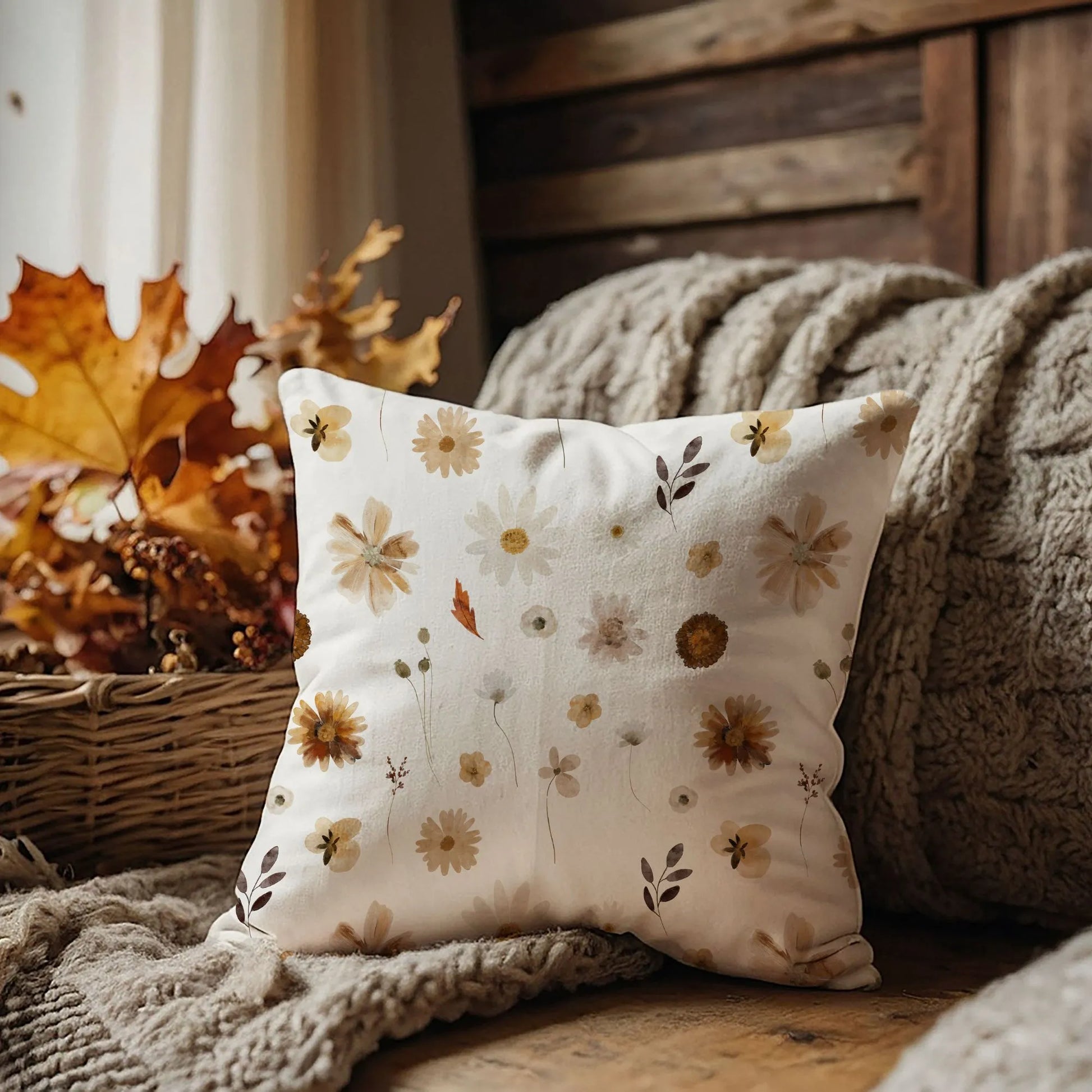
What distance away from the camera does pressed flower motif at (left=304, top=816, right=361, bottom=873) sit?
0.70m

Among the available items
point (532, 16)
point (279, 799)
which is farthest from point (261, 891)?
point (532, 16)

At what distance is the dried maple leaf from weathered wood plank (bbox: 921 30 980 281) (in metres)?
0.88

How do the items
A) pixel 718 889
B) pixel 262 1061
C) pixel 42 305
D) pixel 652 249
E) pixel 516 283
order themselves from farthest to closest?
pixel 516 283 → pixel 652 249 → pixel 42 305 → pixel 718 889 → pixel 262 1061

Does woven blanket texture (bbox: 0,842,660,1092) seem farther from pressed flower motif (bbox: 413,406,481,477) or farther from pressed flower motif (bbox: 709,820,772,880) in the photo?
pressed flower motif (bbox: 413,406,481,477)

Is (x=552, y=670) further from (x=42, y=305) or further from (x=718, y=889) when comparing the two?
(x=42, y=305)

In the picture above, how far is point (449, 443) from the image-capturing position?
0.77 m

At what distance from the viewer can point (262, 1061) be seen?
594 millimetres

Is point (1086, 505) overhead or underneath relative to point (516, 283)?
underneath

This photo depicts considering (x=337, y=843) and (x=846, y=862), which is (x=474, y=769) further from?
(x=846, y=862)

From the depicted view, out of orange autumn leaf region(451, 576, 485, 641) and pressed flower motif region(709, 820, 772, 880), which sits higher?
orange autumn leaf region(451, 576, 485, 641)

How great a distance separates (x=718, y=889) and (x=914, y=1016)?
13 centimetres

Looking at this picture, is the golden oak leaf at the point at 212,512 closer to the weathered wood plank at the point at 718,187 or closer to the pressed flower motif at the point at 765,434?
the pressed flower motif at the point at 765,434

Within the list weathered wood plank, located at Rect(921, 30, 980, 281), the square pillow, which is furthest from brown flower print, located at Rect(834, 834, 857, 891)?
weathered wood plank, located at Rect(921, 30, 980, 281)

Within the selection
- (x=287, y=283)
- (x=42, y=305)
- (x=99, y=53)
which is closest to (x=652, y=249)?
(x=287, y=283)
